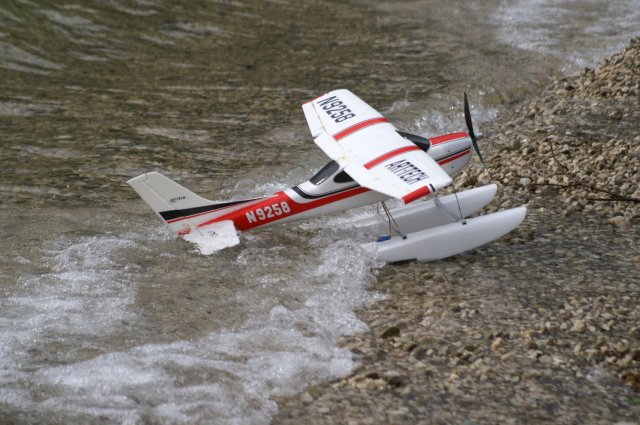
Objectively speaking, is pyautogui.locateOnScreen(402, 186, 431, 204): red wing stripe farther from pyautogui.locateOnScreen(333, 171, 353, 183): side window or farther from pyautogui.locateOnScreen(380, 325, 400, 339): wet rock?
pyautogui.locateOnScreen(333, 171, 353, 183): side window

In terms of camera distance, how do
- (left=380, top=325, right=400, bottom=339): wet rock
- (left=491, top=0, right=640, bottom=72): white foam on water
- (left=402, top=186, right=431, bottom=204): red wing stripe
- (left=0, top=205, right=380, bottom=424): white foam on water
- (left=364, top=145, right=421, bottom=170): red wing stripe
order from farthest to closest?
(left=491, top=0, right=640, bottom=72): white foam on water, (left=364, top=145, right=421, bottom=170): red wing stripe, (left=402, top=186, right=431, bottom=204): red wing stripe, (left=380, top=325, right=400, bottom=339): wet rock, (left=0, top=205, right=380, bottom=424): white foam on water

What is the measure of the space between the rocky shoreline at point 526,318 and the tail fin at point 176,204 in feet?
8.01

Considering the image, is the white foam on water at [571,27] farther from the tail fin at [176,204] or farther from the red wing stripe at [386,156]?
the tail fin at [176,204]

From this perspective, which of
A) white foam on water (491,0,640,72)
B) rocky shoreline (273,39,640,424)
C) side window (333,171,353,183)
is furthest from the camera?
white foam on water (491,0,640,72)

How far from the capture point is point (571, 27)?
24266 mm

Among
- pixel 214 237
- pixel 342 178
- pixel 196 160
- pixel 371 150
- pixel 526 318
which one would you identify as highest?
pixel 371 150

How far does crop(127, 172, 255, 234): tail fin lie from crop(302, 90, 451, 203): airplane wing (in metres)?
1.57

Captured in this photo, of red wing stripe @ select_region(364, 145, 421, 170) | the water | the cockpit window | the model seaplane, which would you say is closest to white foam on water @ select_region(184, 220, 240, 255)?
the model seaplane

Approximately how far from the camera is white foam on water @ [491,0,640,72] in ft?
71.3

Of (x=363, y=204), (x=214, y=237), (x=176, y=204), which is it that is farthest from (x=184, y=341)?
(x=363, y=204)

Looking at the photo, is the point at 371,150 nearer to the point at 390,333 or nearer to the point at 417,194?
the point at 417,194

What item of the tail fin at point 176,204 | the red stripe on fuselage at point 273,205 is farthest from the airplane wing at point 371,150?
the tail fin at point 176,204

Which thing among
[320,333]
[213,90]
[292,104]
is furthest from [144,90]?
[320,333]

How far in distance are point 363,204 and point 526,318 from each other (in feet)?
9.59
